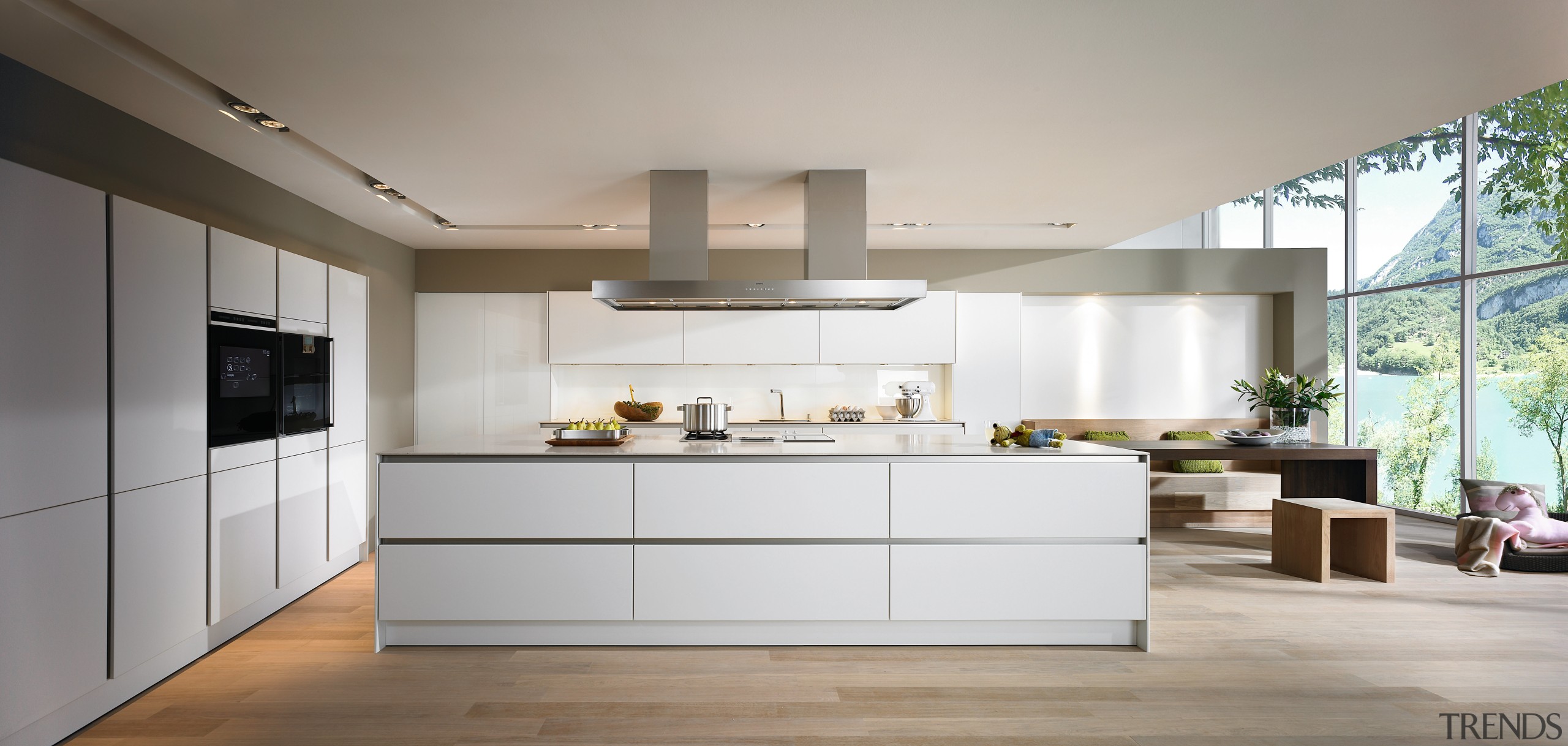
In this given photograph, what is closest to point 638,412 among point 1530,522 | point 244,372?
point 244,372

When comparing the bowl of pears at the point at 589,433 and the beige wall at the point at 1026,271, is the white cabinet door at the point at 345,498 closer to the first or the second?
the bowl of pears at the point at 589,433

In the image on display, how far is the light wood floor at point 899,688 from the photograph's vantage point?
249 cm

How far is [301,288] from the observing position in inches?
153

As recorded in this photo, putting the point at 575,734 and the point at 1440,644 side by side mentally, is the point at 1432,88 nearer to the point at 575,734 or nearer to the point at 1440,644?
the point at 1440,644

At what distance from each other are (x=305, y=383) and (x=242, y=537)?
2.74ft

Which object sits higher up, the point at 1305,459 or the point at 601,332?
the point at 601,332

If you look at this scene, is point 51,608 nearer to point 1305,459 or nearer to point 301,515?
point 301,515

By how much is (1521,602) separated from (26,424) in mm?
6203

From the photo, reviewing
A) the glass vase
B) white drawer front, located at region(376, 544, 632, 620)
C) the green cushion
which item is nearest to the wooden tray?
white drawer front, located at region(376, 544, 632, 620)

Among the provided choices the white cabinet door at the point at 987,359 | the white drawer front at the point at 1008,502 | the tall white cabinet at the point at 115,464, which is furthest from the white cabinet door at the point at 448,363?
the white drawer front at the point at 1008,502

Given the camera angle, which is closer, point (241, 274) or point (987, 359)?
point (241, 274)

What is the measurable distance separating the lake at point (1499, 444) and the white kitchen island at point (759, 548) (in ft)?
14.3

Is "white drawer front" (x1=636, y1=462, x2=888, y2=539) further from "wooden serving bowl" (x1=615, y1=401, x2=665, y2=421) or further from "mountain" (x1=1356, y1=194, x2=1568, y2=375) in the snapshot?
"mountain" (x1=1356, y1=194, x2=1568, y2=375)

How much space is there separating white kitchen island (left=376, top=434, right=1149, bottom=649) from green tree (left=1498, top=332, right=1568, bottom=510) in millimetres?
4277
